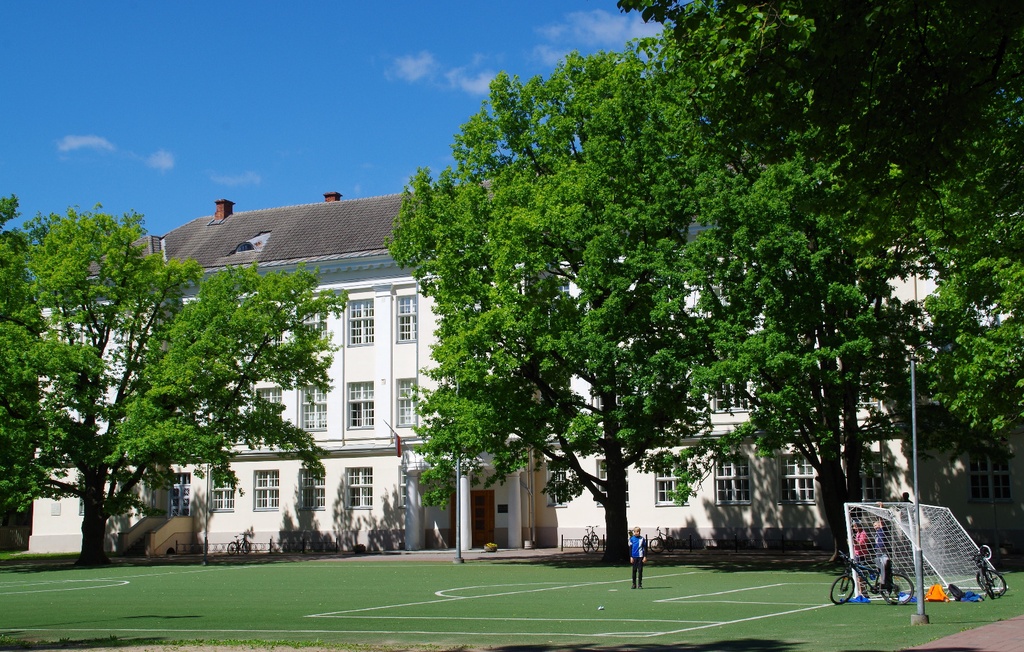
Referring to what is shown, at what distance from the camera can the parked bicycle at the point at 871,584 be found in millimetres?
20828

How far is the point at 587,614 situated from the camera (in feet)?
64.5

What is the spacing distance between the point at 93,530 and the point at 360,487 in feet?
40.8

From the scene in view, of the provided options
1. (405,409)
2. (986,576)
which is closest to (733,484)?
(405,409)

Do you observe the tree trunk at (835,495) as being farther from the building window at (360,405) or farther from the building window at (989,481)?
the building window at (360,405)

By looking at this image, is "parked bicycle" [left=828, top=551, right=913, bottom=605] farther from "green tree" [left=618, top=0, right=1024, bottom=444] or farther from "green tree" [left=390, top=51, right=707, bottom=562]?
"green tree" [left=390, top=51, right=707, bottom=562]

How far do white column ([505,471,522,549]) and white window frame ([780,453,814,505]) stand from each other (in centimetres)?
1142

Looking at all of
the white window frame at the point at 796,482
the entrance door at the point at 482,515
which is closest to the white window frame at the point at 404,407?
the entrance door at the point at 482,515

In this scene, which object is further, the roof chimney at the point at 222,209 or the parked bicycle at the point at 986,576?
the roof chimney at the point at 222,209

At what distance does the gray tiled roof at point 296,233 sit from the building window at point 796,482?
2086cm

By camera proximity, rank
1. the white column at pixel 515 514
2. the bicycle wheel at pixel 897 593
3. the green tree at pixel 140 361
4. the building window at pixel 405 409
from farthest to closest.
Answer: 1. the building window at pixel 405 409
2. the white column at pixel 515 514
3. the green tree at pixel 140 361
4. the bicycle wheel at pixel 897 593

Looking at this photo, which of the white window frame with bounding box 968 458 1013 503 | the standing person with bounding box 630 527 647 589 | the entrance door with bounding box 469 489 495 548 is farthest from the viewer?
the entrance door with bounding box 469 489 495 548

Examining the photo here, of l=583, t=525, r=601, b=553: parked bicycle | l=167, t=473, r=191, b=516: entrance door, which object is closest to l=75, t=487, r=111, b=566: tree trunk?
l=167, t=473, r=191, b=516: entrance door

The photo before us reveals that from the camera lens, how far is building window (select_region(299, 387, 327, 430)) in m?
53.8

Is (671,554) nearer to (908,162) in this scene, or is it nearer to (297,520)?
(297,520)
